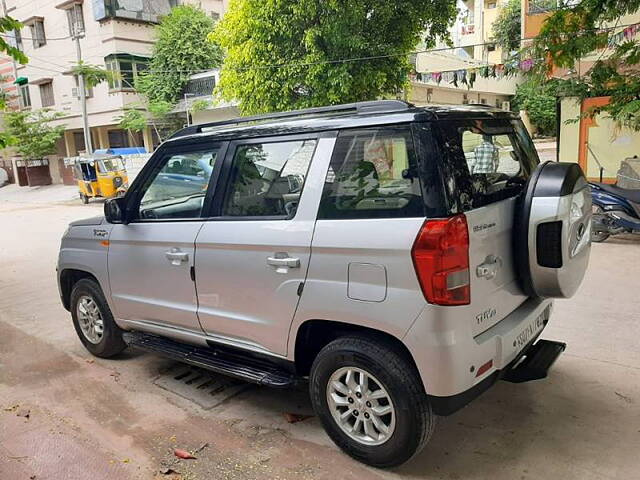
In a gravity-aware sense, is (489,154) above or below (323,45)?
below

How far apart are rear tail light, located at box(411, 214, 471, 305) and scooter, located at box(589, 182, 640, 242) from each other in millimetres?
6012

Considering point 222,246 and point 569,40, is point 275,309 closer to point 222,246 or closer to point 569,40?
point 222,246

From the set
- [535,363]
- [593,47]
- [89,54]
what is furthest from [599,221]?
[89,54]

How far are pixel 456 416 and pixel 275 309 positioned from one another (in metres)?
1.38

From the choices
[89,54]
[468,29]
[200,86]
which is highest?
[468,29]

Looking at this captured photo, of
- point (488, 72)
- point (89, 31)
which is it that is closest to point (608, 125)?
point (488, 72)

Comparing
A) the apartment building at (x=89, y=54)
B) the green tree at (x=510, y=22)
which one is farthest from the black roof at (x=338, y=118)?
the green tree at (x=510, y=22)

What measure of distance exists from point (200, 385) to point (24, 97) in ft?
105

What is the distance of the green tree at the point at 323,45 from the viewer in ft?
37.7

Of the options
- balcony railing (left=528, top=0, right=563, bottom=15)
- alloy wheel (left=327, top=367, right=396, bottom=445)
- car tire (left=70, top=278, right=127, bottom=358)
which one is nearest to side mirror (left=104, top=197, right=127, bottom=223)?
car tire (left=70, top=278, right=127, bottom=358)

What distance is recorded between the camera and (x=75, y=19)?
24.8 metres

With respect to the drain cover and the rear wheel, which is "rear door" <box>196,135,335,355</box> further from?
the rear wheel

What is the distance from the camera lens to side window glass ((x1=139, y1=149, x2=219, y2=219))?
138 inches

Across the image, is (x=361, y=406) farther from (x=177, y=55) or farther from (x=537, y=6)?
(x=177, y=55)
